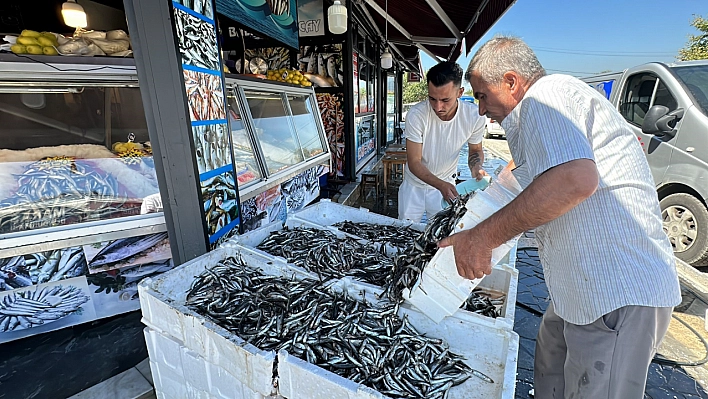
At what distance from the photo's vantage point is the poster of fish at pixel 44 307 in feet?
9.45

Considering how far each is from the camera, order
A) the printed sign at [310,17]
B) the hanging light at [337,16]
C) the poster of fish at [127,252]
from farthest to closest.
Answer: the printed sign at [310,17], the hanging light at [337,16], the poster of fish at [127,252]

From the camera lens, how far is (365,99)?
11.3 meters

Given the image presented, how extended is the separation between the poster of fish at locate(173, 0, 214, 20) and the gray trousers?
3793 mm

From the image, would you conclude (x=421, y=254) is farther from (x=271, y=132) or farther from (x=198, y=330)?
(x=271, y=132)

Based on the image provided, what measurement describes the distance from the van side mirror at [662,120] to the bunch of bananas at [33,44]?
7.56 m

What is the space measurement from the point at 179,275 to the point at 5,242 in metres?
1.69

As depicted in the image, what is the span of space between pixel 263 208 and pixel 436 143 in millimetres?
2534

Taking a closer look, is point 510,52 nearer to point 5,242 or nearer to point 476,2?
point 5,242

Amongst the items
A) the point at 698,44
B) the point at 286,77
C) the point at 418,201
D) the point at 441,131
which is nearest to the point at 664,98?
the point at 441,131

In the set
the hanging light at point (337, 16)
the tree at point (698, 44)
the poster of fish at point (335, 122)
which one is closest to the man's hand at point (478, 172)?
the hanging light at point (337, 16)

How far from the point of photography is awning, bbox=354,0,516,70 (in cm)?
696

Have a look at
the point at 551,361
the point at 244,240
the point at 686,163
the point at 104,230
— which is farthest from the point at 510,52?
the point at 686,163

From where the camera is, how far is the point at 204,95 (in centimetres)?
324

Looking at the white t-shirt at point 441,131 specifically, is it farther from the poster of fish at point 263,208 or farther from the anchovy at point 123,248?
the anchovy at point 123,248
